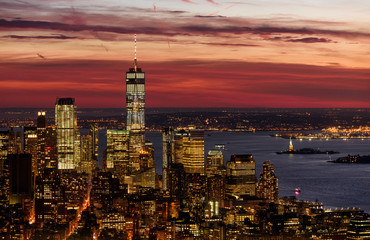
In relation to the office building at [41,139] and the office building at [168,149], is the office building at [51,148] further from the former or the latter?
the office building at [168,149]

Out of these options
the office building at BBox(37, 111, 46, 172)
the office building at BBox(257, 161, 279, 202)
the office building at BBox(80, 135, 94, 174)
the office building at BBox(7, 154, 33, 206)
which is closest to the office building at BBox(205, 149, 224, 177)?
the office building at BBox(257, 161, 279, 202)

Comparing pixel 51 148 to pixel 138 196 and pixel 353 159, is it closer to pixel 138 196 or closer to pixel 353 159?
pixel 138 196

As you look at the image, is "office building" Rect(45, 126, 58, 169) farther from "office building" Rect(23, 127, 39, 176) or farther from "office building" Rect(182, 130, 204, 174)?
"office building" Rect(182, 130, 204, 174)

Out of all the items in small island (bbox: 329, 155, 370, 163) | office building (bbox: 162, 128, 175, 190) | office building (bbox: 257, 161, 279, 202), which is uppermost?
office building (bbox: 162, 128, 175, 190)

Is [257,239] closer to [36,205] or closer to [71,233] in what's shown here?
[71,233]

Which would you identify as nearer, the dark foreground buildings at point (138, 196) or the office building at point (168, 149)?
the dark foreground buildings at point (138, 196)

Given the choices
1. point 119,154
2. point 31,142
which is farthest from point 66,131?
point 31,142

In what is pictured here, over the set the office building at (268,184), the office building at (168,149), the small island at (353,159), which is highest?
the office building at (168,149)

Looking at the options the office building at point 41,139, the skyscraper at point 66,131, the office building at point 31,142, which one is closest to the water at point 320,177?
the skyscraper at point 66,131
